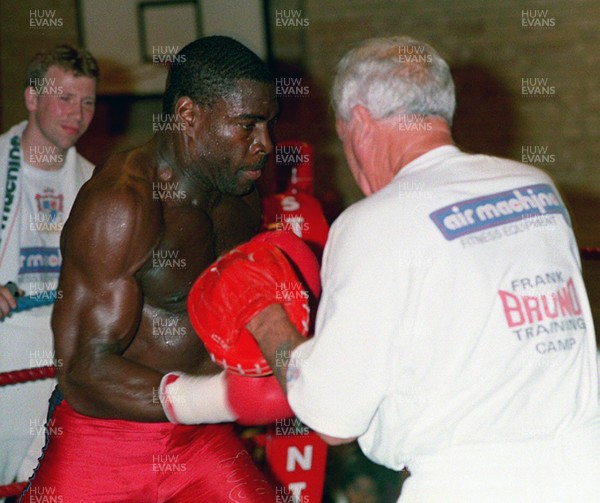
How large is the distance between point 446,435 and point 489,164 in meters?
0.46

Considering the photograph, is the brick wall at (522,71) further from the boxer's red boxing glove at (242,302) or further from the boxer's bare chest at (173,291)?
the boxer's red boxing glove at (242,302)

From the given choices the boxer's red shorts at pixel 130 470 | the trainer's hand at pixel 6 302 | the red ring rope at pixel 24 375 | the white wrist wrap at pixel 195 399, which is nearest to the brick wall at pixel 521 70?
the trainer's hand at pixel 6 302

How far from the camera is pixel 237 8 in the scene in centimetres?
507

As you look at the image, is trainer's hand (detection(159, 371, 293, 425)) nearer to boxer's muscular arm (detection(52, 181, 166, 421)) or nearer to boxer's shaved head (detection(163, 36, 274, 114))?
boxer's muscular arm (detection(52, 181, 166, 421))

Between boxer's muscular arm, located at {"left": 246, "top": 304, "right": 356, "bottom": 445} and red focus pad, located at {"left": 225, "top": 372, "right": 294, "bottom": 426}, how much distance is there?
17cm

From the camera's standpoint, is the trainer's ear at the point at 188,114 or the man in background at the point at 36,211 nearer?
the trainer's ear at the point at 188,114

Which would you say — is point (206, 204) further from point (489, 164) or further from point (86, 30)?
point (86, 30)

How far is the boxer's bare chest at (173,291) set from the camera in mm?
1933

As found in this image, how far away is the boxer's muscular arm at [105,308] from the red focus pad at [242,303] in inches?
11.0

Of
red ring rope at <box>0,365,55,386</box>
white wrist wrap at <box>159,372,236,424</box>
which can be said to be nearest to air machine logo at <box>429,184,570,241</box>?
white wrist wrap at <box>159,372,236,424</box>

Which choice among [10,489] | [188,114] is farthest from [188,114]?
[10,489]

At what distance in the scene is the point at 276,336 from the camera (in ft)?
4.74

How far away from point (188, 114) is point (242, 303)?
0.69 meters

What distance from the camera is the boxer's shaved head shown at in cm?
192
